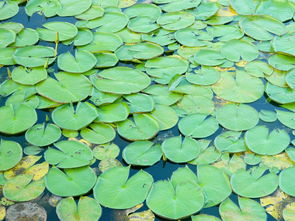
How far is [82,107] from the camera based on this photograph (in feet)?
8.30

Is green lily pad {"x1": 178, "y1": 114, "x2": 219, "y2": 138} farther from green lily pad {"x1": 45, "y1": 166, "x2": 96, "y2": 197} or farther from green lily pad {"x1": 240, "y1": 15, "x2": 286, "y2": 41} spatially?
green lily pad {"x1": 240, "y1": 15, "x2": 286, "y2": 41}

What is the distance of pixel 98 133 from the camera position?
95.7 inches

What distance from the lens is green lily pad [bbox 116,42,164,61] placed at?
295cm

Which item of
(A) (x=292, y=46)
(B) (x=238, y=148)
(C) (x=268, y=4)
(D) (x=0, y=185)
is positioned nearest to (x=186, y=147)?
(B) (x=238, y=148)

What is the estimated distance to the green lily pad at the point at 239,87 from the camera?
8.69 ft

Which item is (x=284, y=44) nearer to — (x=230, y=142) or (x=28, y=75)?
(x=230, y=142)

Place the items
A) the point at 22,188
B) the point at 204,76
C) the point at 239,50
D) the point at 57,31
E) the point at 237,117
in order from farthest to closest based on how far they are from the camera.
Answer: the point at 57,31, the point at 239,50, the point at 204,76, the point at 237,117, the point at 22,188

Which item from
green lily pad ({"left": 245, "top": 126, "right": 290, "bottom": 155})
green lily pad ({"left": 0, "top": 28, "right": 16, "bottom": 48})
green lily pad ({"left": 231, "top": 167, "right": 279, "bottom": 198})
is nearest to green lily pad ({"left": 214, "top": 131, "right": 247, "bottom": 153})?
green lily pad ({"left": 245, "top": 126, "right": 290, "bottom": 155})

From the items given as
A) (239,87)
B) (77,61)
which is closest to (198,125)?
(239,87)

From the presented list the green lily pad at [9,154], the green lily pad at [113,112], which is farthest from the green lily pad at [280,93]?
the green lily pad at [9,154]

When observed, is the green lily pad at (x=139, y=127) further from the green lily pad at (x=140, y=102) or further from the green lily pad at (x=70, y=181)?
the green lily pad at (x=70, y=181)

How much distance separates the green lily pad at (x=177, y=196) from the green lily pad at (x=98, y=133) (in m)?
0.42

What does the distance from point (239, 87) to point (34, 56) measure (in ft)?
4.70

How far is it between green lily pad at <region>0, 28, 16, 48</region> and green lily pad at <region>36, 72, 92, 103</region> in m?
0.54
